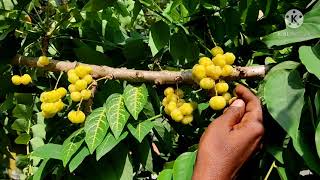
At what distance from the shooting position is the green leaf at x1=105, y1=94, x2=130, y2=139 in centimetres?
94

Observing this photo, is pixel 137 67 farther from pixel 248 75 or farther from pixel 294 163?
pixel 294 163

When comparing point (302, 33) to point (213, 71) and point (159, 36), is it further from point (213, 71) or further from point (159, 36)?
point (159, 36)

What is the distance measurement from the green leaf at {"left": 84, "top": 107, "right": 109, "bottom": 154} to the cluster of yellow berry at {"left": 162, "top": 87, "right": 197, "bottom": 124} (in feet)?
0.39

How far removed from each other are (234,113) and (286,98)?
11 centimetres

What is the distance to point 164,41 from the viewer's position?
1055 mm

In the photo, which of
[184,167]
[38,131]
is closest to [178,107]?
[184,167]

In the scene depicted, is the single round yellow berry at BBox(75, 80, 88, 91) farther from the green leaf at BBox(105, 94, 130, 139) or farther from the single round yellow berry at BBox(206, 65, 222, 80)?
the single round yellow berry at BBox(206, 65, 222, 80)

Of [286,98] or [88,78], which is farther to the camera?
[88,78]

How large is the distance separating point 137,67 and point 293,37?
44 centimetres

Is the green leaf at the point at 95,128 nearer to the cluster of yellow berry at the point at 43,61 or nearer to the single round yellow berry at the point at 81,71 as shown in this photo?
the single round yellow berry at the point at 81,71

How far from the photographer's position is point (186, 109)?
37.0 inches

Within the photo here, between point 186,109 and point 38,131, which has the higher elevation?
point 186,109

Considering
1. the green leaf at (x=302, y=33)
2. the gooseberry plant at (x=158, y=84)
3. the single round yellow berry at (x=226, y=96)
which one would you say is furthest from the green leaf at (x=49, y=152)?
the green leaf at (x=302, y=33)

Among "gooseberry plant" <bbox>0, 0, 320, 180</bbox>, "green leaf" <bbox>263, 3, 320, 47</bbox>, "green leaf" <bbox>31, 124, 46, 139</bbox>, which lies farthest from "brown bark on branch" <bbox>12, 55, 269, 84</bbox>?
"green leaf" <bbox>31, 124, 46, 139</bbox>
